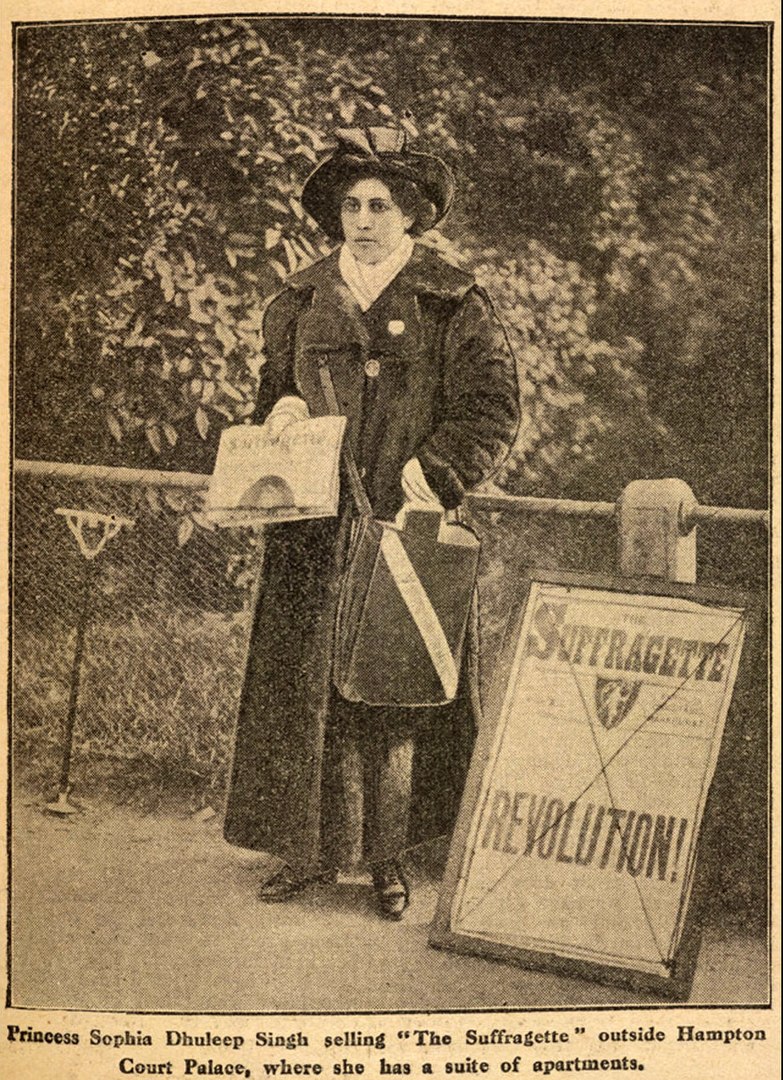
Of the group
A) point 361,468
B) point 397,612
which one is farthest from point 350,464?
point 397,612

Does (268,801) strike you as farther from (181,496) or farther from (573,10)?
(573,10)

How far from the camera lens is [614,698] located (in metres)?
2.55

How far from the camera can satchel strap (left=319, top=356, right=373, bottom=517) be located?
2.55m

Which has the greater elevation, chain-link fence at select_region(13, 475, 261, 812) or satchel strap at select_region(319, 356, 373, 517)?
satchel strap at select_region(319, 356, 373, 517)

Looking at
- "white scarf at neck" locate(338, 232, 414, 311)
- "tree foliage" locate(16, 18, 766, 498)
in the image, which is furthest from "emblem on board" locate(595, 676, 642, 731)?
"white scarf at neck" locate(338, 232, 414, 311)

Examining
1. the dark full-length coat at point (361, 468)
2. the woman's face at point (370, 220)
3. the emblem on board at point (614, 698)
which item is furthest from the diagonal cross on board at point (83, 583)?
the emblem on board at point (614, 698)

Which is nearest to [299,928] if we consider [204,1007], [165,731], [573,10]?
[204,1007]

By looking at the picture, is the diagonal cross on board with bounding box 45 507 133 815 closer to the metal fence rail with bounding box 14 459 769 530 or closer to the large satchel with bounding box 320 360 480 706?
the metal fence rail with bounding box 14 459 769 530

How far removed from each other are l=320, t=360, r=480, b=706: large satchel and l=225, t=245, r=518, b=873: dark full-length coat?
0.03 metres

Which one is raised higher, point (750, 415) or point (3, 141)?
point (3, 141)

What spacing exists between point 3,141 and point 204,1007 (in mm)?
1809

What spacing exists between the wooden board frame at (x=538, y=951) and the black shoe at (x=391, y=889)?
0.07 meters

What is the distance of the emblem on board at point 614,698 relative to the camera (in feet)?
8.34

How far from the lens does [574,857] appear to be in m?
2.52
